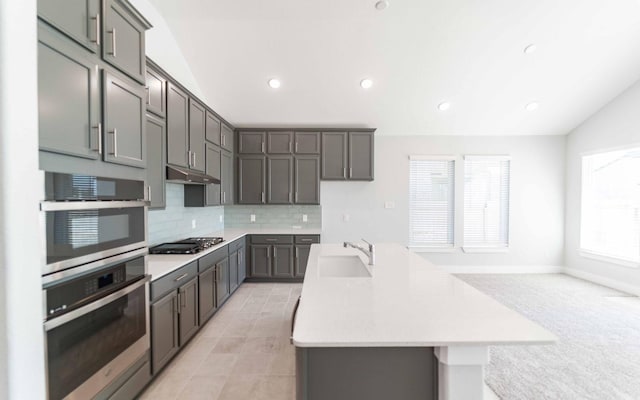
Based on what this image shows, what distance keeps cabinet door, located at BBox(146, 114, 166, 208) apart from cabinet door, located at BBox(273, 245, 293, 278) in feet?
7.11

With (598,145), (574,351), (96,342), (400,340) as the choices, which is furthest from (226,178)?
(598,145)

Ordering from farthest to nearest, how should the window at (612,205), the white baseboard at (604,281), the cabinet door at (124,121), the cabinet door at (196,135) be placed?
the window at (612,205) < the white baseboard at (604,281) < the cabinet door at (196,135) < the cabinet door at (124,121)

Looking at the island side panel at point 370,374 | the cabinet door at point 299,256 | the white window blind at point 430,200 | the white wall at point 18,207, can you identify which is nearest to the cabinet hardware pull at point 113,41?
the white wall at point 18,207

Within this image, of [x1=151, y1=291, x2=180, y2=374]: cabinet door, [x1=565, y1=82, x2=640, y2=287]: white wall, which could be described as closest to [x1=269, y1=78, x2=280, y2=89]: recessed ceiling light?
[x1=151, y1=291, x2=180, y2=374]: cabinet door

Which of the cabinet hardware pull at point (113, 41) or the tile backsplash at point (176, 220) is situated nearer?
the cabinet hardware pull at point (113, 41)

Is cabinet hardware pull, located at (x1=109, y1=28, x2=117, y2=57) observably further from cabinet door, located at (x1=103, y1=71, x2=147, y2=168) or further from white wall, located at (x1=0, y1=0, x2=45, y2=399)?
white wall, located at (x1=0, y1=0, x2=45, y2=399)

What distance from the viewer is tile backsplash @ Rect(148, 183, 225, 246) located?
9.36 ft

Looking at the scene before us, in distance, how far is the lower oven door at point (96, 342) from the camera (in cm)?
118

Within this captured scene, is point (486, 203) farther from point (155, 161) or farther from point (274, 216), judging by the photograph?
point (155, 161)

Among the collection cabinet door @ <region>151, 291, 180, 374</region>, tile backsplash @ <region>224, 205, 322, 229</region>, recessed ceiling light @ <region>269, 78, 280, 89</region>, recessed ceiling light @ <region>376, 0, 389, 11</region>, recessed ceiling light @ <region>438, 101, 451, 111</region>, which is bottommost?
cabinet door @ <region>151, 291, 180, 374</region>

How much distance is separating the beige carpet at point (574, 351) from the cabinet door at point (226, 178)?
12.3ft

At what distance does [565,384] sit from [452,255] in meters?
2.94

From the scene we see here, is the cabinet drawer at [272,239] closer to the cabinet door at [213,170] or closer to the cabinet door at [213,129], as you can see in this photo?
the cabinet door at [213,170]

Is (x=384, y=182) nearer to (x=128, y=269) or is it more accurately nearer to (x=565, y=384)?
(x=565, y=384)
